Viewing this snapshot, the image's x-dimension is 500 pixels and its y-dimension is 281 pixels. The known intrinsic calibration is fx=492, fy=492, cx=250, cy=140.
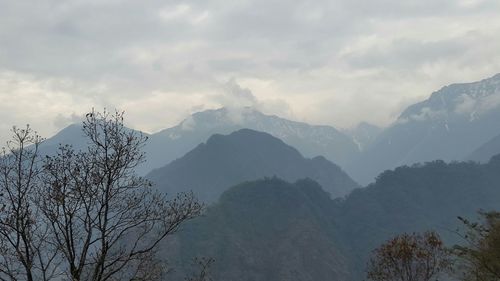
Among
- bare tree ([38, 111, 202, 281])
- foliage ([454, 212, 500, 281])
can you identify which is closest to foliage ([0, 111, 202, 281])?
bare tree ([38, 111, 202, 281])

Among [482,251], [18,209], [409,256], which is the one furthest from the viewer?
[409,256]

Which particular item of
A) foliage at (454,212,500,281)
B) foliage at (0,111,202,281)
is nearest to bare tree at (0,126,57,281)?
foliage at (0,111,202,281)

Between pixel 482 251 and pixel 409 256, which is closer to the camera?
pixel 482 251

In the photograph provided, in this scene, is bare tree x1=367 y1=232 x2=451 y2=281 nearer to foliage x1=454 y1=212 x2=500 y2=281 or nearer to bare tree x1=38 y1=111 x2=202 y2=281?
foliage x1=454 y1=212 x2=500 y2=281

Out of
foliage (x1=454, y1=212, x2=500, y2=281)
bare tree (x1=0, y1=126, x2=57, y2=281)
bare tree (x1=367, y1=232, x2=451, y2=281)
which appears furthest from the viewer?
bare tree (x1=367, y1=232, x2=451, y2=281)

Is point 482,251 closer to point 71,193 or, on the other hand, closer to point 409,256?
point 409,256

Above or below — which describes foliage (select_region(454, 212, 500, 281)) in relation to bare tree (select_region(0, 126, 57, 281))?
below

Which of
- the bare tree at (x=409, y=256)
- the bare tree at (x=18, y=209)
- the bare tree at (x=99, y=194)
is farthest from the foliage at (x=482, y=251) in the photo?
the bare tree at (x=18, y=209)

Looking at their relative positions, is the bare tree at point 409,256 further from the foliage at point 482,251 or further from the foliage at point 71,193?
the foliage at point 71,193

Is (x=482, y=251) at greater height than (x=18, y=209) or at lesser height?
lesser

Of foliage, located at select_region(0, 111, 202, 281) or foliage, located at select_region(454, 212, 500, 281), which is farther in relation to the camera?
foliage, located at select_region(454, 212, 500, 281)

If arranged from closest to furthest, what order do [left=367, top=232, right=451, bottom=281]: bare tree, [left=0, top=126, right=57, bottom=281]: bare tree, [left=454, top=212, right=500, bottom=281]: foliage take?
[left=0, top=126, right=57, bottom=281]: bare tree
[left=454, top=212, right=500, bottom=281]: foliage
[left=367, top=232, right=451, bottom=281]: bare tree

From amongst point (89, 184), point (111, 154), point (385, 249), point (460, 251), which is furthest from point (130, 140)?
point (385, 249)

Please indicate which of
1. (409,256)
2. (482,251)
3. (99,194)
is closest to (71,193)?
(99,194)
